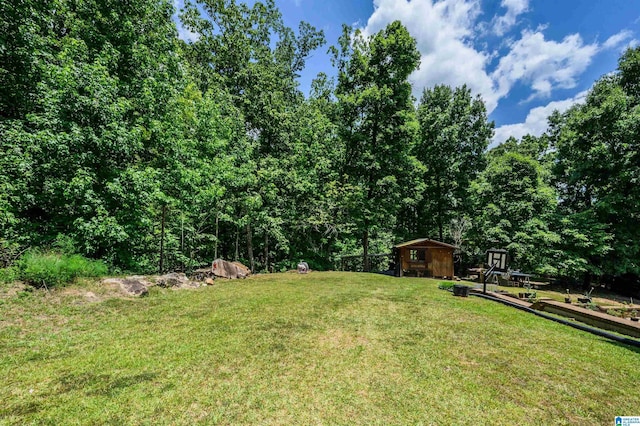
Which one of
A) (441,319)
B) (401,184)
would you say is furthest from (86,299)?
(401,184)

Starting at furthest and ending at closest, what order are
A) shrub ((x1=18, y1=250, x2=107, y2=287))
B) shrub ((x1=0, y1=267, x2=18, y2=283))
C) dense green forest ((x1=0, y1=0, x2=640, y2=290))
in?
dense green forest ((x1=0, y1=0, x2=640, y2=290))
shrub ((x1=18, y1=250, x2=107, y2=287))
shrub ((x1=0, y1=267, x2=18, y2=283))

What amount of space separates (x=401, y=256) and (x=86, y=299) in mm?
15158

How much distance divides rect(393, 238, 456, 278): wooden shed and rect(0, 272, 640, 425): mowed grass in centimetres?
966

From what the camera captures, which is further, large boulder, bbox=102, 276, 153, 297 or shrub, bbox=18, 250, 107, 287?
large boulder, bbox=102, 276, 153, 297

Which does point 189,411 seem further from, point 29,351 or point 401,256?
point 401,256

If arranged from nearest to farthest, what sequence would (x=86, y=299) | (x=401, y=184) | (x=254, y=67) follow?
(x=86, y=299)
(x=254, y=67)
(x=401, y=184)

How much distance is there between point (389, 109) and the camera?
1842 cm

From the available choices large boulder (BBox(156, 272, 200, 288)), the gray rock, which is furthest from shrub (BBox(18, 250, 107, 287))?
large boulder (BBox(156, 272, 200, 288))

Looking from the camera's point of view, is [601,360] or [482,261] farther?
[482,261]

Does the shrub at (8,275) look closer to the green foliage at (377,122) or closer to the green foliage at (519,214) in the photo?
the green foliage at (377,122)

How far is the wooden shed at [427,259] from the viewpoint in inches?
643

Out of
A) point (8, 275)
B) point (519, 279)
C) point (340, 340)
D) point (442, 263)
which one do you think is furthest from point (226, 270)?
point (519, 279)

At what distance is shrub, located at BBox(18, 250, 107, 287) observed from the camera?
237 inches

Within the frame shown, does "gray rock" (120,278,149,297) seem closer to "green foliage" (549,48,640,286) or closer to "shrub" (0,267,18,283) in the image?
"shrub" (0,267,18,283)
